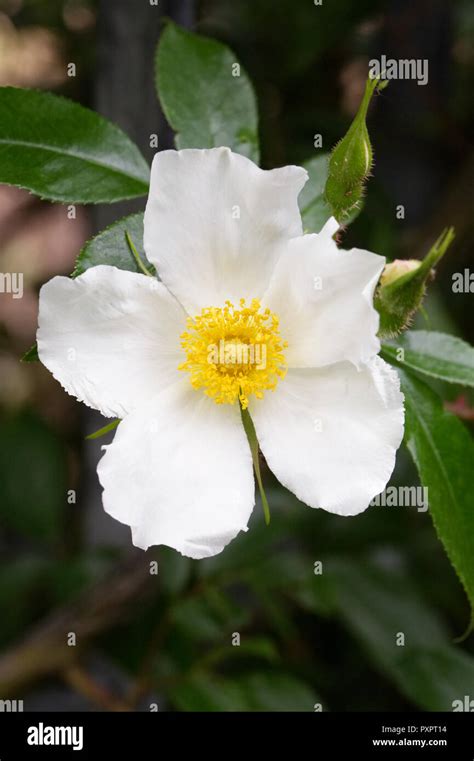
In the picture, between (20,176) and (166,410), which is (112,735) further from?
(20,176)

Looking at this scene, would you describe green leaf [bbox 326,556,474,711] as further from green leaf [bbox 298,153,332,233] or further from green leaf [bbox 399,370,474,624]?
green leaf [bbox 298,153,332,233]

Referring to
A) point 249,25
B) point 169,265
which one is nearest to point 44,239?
point 249,25

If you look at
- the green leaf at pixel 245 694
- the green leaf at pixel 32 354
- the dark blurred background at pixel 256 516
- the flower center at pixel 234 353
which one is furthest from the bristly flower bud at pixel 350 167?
the green leaf at pixel 245 694

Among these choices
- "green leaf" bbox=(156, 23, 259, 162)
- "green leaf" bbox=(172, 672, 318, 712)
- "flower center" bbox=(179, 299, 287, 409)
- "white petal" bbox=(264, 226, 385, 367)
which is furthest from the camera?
"green leaf" bbox=(172, 672, 318, 712)

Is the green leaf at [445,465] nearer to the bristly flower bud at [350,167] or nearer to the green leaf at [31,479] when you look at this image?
the bristly flower bud at [350,167]

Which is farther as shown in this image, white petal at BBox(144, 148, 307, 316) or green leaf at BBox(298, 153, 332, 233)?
green leaf at BBox(298, 153, 332, 233)

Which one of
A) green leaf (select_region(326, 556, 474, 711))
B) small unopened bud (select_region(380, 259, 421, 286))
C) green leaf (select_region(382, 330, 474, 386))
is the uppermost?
small unopened bud (select_region(380, 259, 421, 286))

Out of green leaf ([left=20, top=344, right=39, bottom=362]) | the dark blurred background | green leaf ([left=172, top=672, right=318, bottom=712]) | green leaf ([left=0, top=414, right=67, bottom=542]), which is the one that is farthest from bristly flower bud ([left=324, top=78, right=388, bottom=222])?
green leaf ([left=0, top=414, right=67, bottom=542])
